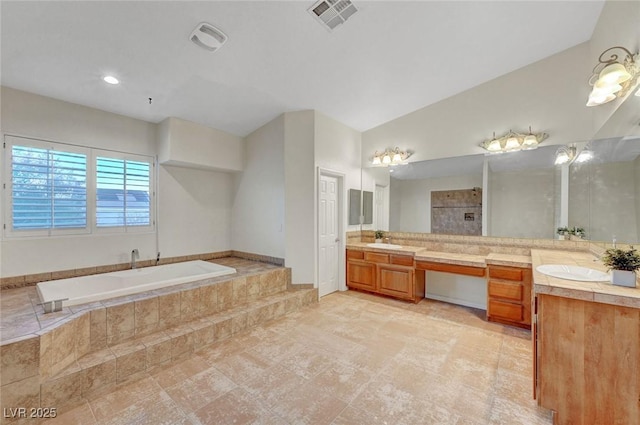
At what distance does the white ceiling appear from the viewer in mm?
2146

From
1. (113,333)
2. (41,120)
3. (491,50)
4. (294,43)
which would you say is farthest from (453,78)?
(41,120)

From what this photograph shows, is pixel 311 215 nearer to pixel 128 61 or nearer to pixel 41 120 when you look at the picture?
pixel 128 61

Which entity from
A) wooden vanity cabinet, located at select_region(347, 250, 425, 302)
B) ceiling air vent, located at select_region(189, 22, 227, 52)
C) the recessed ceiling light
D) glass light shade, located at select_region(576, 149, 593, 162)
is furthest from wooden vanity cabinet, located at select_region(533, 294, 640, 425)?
the recessed ceiling light

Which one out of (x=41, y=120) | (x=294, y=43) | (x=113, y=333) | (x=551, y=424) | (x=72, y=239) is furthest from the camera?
(x=72, y=239)

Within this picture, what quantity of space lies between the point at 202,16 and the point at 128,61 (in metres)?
1.05

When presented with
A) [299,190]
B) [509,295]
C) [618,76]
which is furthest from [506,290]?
[299,190]

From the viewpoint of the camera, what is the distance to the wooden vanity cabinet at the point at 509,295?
9.89ft

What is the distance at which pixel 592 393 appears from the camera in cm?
159

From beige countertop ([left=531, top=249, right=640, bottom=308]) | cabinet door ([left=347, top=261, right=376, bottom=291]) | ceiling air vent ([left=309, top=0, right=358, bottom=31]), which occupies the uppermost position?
ceiling air vent ([left=309, top=0, right=358, bottom=31])

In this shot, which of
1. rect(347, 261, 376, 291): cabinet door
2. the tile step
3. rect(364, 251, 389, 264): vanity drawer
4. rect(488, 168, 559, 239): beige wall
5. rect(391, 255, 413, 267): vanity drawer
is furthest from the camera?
rect(347, 261, 376, 291): cabinet door

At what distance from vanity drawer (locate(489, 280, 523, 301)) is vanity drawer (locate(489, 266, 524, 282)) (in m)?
0.07

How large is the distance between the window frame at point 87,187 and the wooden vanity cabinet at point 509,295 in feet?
15.8

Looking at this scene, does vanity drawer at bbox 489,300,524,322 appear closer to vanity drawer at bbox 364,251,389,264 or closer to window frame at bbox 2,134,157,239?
vanity drawer at bbox 364,251,389,264

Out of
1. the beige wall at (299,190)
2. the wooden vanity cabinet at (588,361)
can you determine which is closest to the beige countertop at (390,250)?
the beige wall at (299,190)
